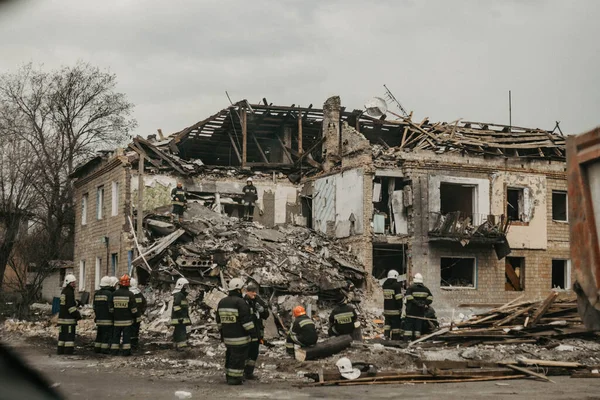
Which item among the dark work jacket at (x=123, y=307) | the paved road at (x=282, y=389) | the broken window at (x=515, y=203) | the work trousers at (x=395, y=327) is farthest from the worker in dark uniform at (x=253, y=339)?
the broken window at (x=515, y=203)

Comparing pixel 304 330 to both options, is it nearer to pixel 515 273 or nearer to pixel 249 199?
pixel 249 199

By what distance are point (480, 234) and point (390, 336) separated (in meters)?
9.48

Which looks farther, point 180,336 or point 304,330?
point 180,336

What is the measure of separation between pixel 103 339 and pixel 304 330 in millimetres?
5116

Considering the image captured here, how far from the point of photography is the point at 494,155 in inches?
1086

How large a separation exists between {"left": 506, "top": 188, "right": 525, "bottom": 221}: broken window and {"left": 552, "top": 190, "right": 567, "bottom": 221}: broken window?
1794 millimetres

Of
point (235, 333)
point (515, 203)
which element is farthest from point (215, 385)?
point (515, 203)

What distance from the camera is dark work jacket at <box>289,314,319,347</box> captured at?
43.9ft

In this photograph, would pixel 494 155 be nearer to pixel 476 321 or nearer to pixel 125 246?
pixel 476 321

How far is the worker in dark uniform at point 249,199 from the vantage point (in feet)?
94.9

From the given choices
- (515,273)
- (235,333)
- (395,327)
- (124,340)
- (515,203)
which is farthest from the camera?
(515,203)

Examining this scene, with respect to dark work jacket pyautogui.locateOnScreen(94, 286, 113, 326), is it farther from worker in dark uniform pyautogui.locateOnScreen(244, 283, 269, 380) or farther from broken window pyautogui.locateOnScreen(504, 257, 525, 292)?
broken window pyautogui.locateOnScreen(504, 257, 525, 292)

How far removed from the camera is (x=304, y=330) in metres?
13.4

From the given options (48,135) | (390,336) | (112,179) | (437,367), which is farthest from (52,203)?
(437,367)
